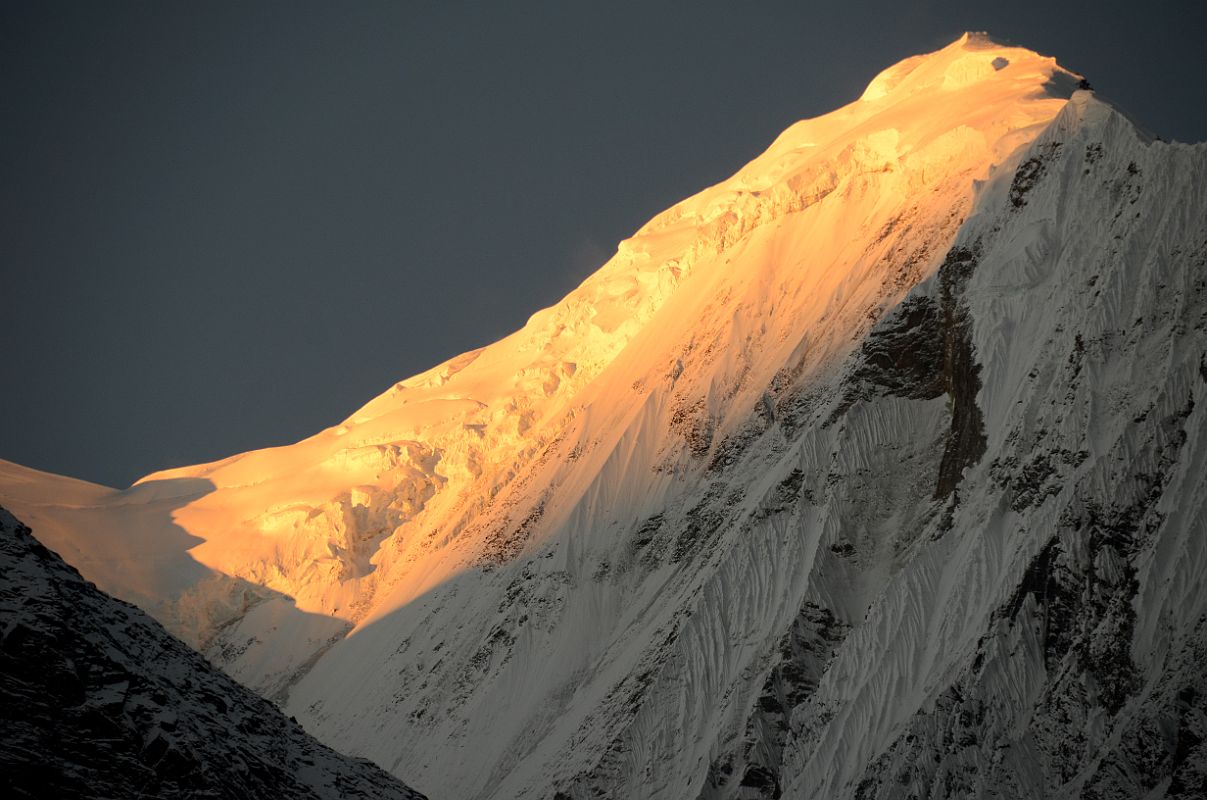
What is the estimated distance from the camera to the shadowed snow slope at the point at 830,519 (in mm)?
69062

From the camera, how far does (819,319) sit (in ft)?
344

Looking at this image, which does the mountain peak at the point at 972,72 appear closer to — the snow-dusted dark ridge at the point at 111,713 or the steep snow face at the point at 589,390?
the steep snow face at the point at 589,390

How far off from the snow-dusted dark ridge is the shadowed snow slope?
96.5ft

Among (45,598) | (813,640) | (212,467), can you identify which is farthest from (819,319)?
(212,467)

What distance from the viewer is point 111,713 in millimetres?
45781

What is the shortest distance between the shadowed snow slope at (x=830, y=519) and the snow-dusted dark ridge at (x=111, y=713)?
96.5 ft

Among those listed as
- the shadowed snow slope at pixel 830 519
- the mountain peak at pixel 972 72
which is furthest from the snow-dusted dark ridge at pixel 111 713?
the mountain peak at pixel 972 72

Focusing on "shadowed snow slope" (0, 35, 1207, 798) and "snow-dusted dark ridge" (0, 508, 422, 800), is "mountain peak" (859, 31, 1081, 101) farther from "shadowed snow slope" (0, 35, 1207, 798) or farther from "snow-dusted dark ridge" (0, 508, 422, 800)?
"snow-dusted dark ridge" (0, 508, 422, 800)

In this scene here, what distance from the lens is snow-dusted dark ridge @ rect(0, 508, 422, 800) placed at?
43.5m

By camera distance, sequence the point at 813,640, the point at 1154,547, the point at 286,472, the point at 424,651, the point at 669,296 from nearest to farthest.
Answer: the point at 1154,547
the point at 813,640
the point at 424,651
the point at 669,296
the point at 286,472

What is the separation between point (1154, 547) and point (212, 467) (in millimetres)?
124212

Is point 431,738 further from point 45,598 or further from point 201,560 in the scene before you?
point 45,598

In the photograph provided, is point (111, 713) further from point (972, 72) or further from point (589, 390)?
point (972, 72)

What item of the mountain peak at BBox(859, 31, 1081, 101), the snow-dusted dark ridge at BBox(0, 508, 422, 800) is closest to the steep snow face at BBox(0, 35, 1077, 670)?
the mountain peak at BBox(859, 31, 1081, 101)
